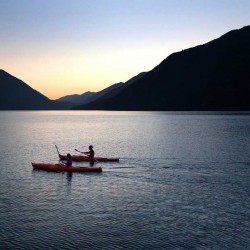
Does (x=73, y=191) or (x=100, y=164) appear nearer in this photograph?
(x=73, y=191)

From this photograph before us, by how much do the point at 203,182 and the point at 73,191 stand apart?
14.0m

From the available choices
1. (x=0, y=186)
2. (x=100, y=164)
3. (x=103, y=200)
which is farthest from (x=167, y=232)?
(x=100, y=164)

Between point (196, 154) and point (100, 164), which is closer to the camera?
point (100, 164)

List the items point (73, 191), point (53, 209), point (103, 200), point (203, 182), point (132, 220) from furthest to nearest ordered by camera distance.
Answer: point (203, 182) → point (73, 191) → point (103, 200) → point (53, 209) → point (132, 220)

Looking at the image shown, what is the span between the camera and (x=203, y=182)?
4069cm

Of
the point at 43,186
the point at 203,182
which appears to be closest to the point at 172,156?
the point at 203,182

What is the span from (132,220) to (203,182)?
15.8 m

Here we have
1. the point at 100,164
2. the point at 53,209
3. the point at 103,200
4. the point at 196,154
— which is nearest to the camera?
the point at 53,209

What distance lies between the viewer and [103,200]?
3275 cm

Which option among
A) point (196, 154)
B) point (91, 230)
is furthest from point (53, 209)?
point (196, 154)

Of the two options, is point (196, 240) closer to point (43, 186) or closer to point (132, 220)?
point (132, 220)

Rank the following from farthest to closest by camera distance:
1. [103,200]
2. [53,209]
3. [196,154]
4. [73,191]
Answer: [196,154] < [73,191] < [103,200] < [53,209]

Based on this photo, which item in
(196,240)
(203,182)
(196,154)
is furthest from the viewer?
(196,154)

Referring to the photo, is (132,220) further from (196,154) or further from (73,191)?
(196,154)
